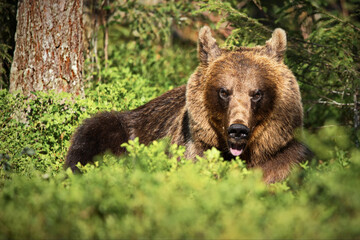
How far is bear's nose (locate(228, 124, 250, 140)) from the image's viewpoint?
4348mm

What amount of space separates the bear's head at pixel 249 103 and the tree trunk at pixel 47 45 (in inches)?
97.0

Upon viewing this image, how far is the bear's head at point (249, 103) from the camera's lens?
475cm

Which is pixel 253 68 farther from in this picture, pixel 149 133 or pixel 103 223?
pixel 103 223

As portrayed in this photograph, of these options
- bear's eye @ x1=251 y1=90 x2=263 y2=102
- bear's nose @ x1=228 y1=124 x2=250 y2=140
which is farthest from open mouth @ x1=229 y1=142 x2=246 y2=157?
bear's eye @ x1=251 y1=90 x2=263 y2=102

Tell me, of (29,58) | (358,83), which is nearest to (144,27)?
(29,58)

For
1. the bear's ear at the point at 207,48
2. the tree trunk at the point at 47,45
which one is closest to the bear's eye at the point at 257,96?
the bear's ear at the point at 207,48

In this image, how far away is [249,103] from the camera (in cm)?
468

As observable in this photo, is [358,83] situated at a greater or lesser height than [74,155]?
greater

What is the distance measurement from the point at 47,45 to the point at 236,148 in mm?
3441

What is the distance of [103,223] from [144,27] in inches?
301

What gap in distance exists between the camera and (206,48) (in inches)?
210

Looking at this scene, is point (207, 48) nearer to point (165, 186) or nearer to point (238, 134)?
point (238, 134)

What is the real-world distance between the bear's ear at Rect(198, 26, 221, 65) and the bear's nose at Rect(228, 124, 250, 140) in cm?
117

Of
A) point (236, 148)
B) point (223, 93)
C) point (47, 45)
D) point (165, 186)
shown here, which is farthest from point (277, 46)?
point (47, 45)
